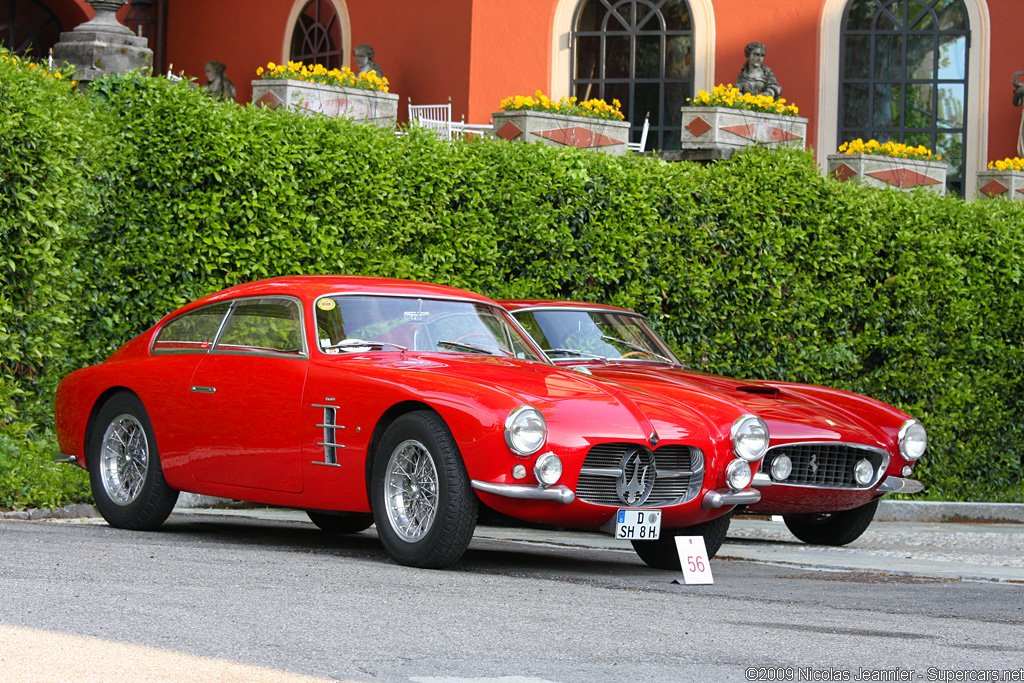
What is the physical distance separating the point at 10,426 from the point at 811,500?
5.25 metres

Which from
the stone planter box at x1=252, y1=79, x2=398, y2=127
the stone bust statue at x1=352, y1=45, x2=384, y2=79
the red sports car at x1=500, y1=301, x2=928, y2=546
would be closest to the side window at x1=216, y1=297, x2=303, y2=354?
the red sports car at x1=500, y1=301, x2=928, y2=546

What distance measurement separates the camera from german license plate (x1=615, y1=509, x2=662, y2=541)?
6352 millimetres

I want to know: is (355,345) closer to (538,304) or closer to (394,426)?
(394,426)

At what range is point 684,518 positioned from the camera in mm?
6664

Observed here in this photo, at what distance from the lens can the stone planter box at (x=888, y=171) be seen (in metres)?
15.1

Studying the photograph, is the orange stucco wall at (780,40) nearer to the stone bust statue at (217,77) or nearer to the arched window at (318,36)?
the arched window at (318,36)

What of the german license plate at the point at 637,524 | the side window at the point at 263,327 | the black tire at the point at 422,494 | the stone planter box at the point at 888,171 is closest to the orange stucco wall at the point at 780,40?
the stone planter box at the point at 888,171

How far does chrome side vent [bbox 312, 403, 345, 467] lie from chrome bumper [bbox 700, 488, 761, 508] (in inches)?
74.3

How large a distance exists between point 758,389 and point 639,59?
12131mm

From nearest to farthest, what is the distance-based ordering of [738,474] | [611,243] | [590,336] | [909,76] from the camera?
[738,474] < [590,336] < [611,243] < [909,76]

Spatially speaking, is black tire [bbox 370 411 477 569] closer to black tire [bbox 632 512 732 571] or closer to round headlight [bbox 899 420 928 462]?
black tire [bbox 632 512 732 571]

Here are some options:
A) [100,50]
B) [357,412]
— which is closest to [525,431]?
[357,412]

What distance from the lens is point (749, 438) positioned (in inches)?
272

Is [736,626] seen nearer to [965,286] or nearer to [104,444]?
[104,444]
